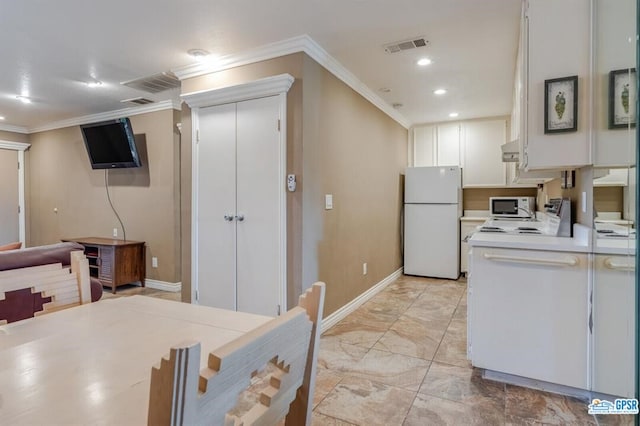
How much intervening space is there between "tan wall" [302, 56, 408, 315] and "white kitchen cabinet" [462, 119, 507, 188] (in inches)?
52.7

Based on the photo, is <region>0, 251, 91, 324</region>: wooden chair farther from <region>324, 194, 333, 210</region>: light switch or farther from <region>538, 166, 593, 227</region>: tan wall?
<region>538, 166, 593, 227</region>: tan wall

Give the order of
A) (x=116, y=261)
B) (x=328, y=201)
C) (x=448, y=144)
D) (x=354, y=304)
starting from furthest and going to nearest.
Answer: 1. (x=448, y=144)
2. (x=116, y=261)
3. (x=354, y=304)
4. (x=328, y=201)

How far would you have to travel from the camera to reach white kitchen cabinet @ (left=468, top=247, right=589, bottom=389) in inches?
78.2

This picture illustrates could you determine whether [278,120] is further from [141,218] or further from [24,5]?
[141,218]

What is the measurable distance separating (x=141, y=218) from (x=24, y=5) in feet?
9.70

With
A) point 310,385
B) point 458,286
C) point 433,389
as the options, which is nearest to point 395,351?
point 433,389

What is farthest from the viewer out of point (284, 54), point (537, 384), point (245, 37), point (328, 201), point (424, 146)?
point (424, 146)

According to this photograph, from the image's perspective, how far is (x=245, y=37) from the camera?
2.71 metres

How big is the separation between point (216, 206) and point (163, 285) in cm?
206

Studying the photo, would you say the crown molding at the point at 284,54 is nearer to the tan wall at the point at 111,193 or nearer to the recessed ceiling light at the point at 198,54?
the recessed ceiling light at the point at 198,54

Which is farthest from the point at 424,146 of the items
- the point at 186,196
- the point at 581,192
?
the point at 186,196

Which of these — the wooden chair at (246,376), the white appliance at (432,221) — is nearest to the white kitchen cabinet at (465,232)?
the white appliance at (432,221)

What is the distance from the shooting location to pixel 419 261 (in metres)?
5.24

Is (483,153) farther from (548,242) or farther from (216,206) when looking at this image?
(216,206)
